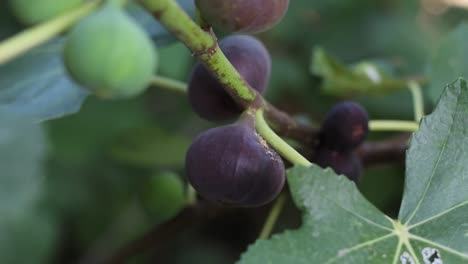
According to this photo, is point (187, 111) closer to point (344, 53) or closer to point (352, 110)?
point (344, 53)

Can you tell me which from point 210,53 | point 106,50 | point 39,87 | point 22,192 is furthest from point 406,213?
point 22,192

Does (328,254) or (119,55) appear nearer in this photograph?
(119,55)

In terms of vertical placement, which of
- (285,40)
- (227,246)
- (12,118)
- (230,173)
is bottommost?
(227,246)

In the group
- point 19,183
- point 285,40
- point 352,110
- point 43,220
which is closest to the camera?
point 352,110

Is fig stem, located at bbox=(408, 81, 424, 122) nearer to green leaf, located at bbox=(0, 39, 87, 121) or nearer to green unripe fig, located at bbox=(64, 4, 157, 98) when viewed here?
green leaf, located at bbox=(0, 39, 87, 121)

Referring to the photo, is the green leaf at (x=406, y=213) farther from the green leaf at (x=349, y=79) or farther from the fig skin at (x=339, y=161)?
the green leaf at (x=349, y=79)

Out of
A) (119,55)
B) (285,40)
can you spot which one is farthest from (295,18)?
(119,55)

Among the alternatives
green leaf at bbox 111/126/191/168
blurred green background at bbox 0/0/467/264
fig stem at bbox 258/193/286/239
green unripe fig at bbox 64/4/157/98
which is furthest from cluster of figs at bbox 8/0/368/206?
green leaf at bbox 111/126/191/168
